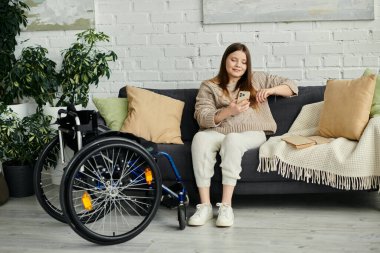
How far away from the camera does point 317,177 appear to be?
2.87 metres

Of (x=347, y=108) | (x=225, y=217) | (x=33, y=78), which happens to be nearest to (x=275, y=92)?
(x=347, y=108)

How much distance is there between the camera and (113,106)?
3480mm

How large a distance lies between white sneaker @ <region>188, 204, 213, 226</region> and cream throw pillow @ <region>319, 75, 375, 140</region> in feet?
2.68

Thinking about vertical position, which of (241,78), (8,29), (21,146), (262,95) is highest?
(8,29)

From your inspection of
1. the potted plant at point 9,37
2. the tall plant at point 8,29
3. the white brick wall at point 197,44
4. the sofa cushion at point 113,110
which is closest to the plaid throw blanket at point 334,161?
the white brick wall at point 197,44

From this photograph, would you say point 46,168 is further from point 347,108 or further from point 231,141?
point 347,108

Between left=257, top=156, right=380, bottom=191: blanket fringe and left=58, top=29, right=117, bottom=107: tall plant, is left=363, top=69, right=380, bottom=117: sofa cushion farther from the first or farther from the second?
left=58, top=29, right=117, bottom=107: tall plant

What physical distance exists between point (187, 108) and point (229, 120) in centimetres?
46

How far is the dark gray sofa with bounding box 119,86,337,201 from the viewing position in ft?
9.65

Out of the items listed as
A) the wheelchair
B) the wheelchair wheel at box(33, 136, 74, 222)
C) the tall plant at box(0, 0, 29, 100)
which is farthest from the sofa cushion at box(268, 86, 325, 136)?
the tall plant at box(0, 0, 29, 100)

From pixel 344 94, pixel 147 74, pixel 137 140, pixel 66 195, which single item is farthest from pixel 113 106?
pixel 344 94

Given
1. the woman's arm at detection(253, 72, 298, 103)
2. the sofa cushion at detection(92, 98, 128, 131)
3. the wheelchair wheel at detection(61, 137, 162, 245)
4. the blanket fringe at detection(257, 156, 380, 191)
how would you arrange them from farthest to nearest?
the sofa cushion at detection(92, 98, 128, 131), the woman's arm at detection(253, 72, 298, 103), the blanket fringe at detection(257, 156, 380, 191), the wheelchair wheel at detection(61, 137, 162, 245)

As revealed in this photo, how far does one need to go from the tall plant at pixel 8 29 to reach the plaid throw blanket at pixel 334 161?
6.44ft

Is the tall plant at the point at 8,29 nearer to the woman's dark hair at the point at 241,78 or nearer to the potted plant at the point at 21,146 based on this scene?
the potted plant at the point at 21,146
